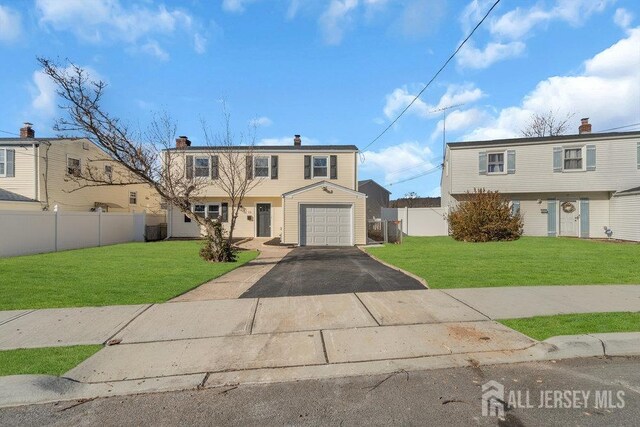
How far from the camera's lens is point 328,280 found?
843 centimetres

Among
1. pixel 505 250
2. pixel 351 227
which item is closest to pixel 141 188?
pixel 351 227

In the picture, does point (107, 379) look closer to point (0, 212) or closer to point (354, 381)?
point (354, 381)

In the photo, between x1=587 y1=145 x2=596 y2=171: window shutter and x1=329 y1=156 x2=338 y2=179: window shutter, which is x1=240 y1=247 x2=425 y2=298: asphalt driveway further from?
x1=587 y1=145 x2=596 y2=171: window shutter

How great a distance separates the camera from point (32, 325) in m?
5.15

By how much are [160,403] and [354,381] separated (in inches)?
71.7

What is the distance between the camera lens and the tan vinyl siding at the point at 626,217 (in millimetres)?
17828

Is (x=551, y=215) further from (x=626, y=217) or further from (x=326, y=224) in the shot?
(x=326, y=224)

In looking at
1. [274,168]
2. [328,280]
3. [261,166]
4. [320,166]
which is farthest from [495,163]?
[328,280]

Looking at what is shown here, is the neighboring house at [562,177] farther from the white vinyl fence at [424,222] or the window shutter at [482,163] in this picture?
the white vinyl fence at [424,222]

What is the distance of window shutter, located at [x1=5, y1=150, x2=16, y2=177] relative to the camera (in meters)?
19.9

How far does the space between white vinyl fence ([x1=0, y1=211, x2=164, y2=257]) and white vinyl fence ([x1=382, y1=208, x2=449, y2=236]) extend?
54.9 feet

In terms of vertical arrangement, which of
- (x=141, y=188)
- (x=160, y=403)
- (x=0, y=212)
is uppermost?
(x=141, y=188)

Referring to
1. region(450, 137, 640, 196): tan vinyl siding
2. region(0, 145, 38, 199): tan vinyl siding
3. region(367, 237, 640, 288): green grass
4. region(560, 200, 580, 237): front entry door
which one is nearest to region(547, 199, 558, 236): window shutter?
region(560, 200, 580, 237): front entry door

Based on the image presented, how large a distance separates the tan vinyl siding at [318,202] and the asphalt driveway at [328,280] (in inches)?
278
